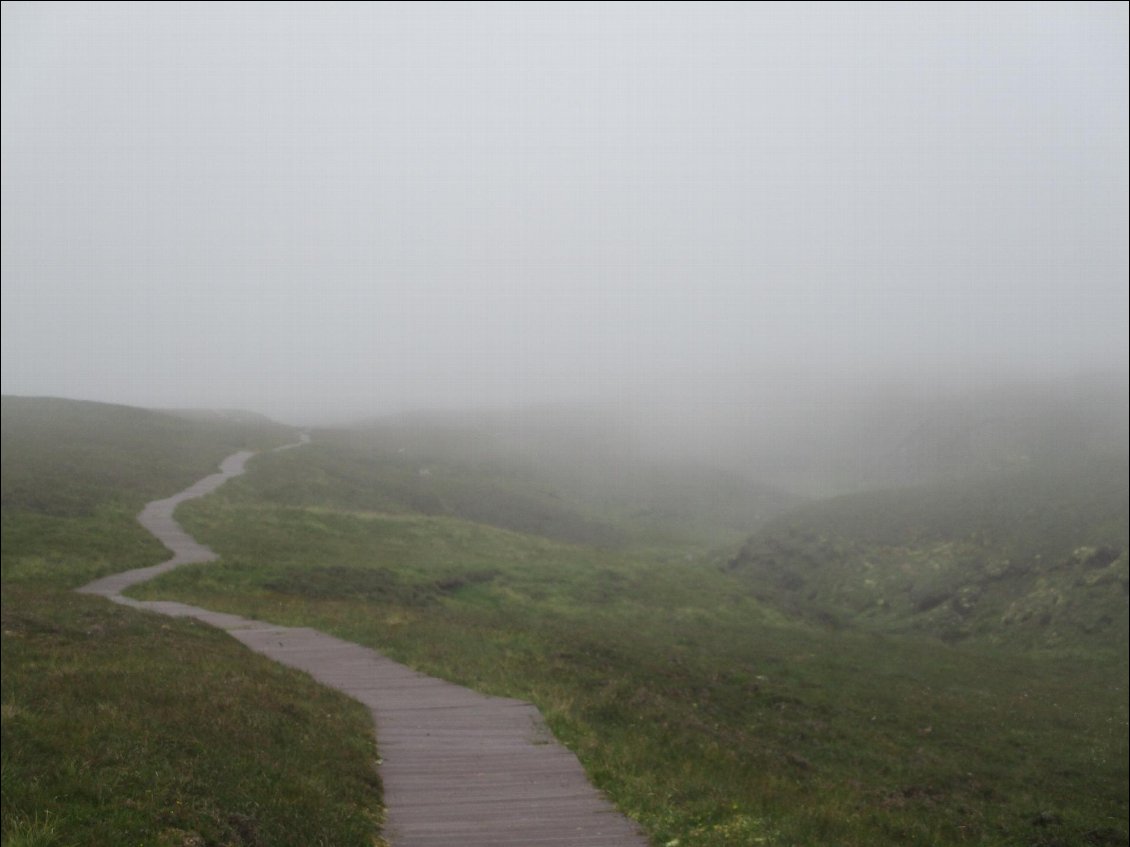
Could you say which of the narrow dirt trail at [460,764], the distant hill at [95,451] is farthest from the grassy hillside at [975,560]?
the distant hill at [95,451]

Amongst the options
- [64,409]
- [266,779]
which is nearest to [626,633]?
[266,779]

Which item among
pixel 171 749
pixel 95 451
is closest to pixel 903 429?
pixel 95 451

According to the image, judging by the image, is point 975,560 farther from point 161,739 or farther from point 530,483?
point 530,483

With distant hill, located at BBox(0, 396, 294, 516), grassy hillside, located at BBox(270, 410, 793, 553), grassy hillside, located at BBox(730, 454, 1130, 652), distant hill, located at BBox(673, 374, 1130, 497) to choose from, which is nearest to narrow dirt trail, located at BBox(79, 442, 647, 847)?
distant hill, located at BBox(0, 396, 294, 516)

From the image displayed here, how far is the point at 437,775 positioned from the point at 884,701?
71.1 feet

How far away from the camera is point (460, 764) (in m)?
13.4

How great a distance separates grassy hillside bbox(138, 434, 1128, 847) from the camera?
14.4 m

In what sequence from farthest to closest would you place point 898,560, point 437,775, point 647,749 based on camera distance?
point 898,560
point 647,749
point 437,775

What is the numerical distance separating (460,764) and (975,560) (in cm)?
5518

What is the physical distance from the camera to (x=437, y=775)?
1281 cm

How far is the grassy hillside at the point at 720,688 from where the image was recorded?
14406mm

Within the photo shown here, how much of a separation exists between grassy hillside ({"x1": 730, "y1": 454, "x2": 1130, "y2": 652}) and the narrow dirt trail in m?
38.5

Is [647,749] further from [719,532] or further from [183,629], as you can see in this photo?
[719,532]

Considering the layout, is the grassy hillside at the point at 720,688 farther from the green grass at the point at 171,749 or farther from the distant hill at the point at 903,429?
the distant hill at the point at 903,429
